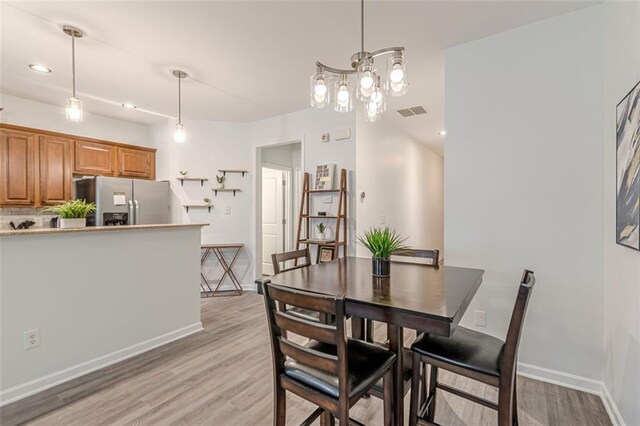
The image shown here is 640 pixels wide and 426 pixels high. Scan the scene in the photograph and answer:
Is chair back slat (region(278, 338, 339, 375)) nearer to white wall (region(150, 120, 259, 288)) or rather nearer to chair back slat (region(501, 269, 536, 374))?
chair back slat (region(501, 269, 536, 374))

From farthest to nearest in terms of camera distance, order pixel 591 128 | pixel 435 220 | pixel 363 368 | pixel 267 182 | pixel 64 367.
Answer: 1. pixel 435 220
2. pixel 267 182
3. pixel 64 367
4. pixel 591 128
5. pixel 363 368

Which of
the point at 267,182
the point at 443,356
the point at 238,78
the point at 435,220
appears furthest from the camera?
the point at 435,220

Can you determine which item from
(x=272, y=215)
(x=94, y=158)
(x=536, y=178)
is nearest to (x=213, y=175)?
(x=272, y=215)

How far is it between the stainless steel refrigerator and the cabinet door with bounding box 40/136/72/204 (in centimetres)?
18

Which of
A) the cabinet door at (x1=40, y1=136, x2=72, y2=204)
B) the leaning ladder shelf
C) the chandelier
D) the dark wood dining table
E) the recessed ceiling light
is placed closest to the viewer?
the dark wood dining table

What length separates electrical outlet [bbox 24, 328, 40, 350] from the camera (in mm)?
2104

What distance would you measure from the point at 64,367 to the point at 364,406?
2.22m

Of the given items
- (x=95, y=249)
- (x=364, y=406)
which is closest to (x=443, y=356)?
(x=364, y=406)

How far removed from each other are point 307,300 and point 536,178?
2094mm

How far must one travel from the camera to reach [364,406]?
1.99m

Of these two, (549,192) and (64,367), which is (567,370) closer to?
(549,192)

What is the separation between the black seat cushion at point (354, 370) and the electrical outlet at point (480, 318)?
4.55 ft

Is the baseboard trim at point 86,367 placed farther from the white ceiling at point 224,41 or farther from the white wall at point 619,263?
the white wall at point 619,263

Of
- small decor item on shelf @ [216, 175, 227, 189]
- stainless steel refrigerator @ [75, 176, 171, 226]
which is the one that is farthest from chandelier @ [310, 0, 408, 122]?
stainless steel refrigerator @ [75, 176, 171, 226]
